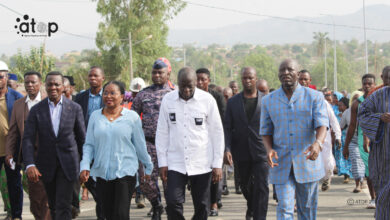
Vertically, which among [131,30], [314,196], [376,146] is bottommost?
[314,196]

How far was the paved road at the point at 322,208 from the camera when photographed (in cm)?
961

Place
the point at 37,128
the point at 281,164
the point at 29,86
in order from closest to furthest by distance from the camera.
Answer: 1. the point at 281,164
2. the point at 37,128
3. the point at 29,86

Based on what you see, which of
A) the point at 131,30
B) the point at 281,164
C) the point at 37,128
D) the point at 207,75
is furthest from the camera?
the point at 131,30

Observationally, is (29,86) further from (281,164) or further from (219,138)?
(281,164)

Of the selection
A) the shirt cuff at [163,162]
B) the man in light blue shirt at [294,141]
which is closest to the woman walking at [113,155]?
the shirt cuff at [163,162]

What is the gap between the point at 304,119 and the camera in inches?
262

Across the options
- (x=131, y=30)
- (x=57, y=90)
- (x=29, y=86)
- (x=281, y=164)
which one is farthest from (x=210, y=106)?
(x=131, y=30)

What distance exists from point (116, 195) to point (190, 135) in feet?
3.38

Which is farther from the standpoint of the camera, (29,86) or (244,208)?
(244,208)

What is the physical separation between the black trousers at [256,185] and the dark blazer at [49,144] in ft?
7.83

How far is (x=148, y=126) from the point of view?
29.8ft

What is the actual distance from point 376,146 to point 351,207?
386cm

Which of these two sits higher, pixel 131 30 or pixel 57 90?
pixel 131 30

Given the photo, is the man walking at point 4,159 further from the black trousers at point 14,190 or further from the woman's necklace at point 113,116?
the woman's necklace at point 113,116
